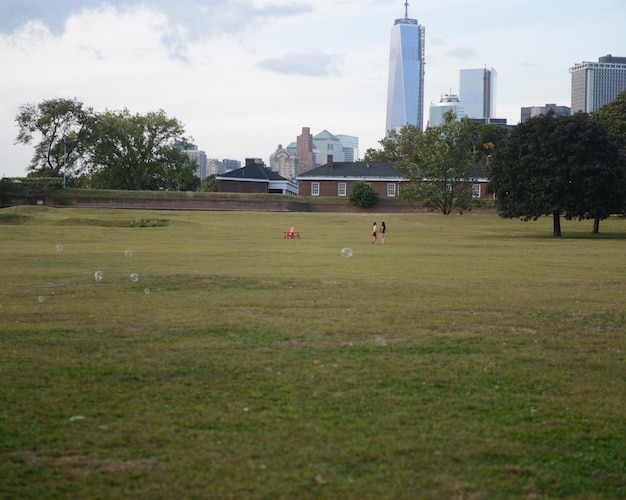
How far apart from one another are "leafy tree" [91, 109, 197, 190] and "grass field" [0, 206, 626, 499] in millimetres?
88665

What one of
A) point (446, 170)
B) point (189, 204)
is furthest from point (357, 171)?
point (446, 170)

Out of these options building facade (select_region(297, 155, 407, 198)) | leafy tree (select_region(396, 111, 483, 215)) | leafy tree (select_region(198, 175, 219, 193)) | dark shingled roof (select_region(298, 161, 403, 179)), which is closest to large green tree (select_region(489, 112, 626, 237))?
leafy tree (select_region(396, 111, 483, 215))

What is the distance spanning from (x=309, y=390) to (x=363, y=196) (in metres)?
86.6

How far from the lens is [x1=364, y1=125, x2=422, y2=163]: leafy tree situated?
421 feet

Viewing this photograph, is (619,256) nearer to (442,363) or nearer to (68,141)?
(442,363)

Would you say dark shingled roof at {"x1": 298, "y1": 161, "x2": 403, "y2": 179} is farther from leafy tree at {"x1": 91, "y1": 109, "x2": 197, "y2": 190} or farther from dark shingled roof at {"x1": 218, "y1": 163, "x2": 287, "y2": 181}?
leafy tree at {"x1": 91, "y1": 109, "x2": 197, "y2": 190}

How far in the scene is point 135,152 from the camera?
347 ft

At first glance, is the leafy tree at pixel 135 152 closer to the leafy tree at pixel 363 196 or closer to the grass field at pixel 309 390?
the leafy tree at pixel 363 196

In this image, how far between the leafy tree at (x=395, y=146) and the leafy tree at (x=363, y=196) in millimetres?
32926

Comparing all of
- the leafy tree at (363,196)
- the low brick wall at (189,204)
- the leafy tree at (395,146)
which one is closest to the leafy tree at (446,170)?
the low brick wall at (189,204)

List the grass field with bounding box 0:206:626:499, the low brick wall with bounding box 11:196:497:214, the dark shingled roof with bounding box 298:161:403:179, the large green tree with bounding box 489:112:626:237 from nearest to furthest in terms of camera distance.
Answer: the grass field with bounding box 0:206:626:499, the large green tree with bounding box 489:112:626:237, the low brick wall with bounding box 11:196:497:214, the dark shingled roof with bounding box 298:161:403:179

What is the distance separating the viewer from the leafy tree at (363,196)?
310ft

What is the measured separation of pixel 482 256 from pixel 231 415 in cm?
2692

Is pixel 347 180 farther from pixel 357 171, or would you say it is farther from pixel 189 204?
pixel 189 204
